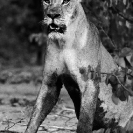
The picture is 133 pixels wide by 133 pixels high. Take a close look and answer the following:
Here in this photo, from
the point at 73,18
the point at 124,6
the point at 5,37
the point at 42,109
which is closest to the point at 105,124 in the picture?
the point at 42,109

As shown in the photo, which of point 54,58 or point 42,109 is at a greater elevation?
point 54,58

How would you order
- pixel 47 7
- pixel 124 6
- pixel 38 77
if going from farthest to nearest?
pixel 38 77 < pixel 124 6 < pixel 47 7

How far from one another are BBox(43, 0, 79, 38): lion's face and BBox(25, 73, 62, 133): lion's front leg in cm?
47

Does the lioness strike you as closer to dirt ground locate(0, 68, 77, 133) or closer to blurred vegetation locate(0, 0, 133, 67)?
dirt ground locate(0, 68, 77, 133)

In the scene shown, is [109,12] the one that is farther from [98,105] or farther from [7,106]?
[98,105]

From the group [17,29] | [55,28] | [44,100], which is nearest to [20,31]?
[17,29]

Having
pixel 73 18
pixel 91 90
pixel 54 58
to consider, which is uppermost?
pixel 73 18

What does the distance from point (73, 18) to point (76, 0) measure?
0.65 ft

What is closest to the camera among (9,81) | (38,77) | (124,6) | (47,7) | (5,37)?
(47,7)

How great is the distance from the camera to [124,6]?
673 centimetres

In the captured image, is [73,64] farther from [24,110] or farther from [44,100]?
[24,110]

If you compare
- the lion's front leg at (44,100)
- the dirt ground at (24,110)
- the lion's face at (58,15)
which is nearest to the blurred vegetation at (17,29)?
the dirt ground at (24,110)

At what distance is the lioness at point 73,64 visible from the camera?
14.2 ft

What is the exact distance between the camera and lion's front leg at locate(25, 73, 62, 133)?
4551mm
